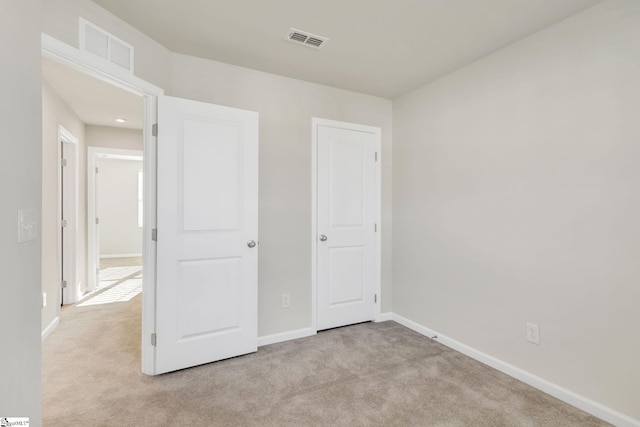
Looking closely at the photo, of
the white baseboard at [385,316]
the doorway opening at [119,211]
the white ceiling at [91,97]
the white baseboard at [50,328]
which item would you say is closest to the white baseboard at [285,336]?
the white baseboard at [385,316]

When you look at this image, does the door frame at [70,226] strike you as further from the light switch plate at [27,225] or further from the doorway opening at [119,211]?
the light switch plate at [27,225]

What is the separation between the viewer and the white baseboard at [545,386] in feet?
5.80

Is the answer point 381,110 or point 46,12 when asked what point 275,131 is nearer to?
point 381,110

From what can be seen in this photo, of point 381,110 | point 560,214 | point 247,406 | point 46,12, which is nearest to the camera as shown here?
point 46,12

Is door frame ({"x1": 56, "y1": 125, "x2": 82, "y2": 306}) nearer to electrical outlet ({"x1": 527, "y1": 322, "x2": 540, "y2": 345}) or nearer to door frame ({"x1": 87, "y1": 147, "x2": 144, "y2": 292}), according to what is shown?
door frame ({"x1": 87, "y1": 147, "x2": 144, "y2": 292})

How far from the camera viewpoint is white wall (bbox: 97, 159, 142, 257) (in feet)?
25.3

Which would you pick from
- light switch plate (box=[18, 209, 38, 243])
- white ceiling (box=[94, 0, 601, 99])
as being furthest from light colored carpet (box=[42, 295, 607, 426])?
white ceiling (box=[94, 0, 601, 99])

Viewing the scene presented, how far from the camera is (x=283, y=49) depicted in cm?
243

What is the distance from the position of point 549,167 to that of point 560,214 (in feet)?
1.07

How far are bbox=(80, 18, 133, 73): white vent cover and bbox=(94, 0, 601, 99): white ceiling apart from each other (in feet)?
0.53

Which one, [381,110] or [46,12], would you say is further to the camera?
[381,110]

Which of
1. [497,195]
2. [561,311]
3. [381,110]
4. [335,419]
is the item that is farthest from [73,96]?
[561,311]

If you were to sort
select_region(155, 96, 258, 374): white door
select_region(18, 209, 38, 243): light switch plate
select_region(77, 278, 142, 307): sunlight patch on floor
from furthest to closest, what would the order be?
select_region(77, 278, 142, 307): sunlight patch on floor
select_region(155, 96, 258, 374): white door
select_region(18, 209, 38, 243): light switch plate

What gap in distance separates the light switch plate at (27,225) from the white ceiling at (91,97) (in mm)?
2066
